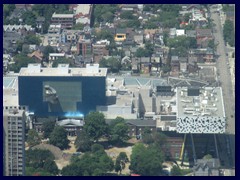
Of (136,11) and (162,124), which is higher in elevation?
(136,11)

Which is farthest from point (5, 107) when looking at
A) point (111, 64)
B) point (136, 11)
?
point (136, 11)

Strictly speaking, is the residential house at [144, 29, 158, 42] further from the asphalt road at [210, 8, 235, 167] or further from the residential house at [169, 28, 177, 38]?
the asphalt road at [210, 8, 235, 167]

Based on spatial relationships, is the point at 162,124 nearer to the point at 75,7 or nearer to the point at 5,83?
the point at 5,83

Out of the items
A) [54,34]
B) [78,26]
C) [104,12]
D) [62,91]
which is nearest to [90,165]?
[62,91]

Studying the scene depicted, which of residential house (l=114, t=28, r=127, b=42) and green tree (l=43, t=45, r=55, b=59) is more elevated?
residential house (l=114, t=28, r=127, b=42)

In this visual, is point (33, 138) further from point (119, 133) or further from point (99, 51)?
point (99, 51)

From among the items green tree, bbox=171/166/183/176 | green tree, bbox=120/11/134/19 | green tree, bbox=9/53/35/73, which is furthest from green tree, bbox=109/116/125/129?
green tree, bbox=120/11/134/19

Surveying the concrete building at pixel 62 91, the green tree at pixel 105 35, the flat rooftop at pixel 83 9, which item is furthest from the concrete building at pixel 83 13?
the concrete building at pixel 62 91
